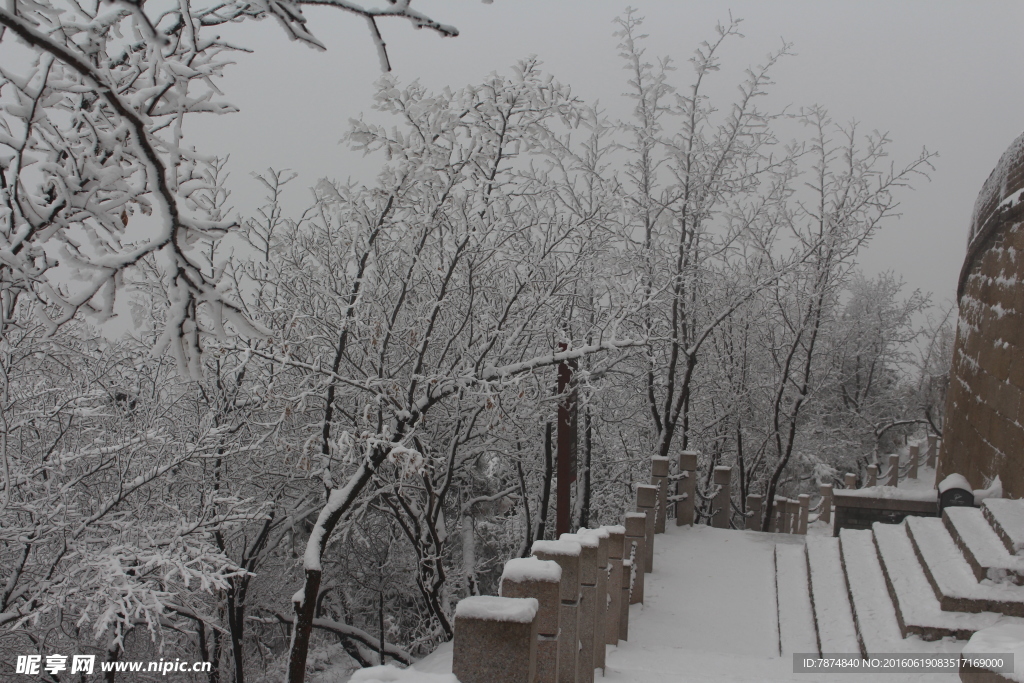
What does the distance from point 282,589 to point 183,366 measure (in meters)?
11.0

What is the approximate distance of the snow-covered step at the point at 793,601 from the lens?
573 cm

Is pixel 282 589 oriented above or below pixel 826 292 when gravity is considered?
below

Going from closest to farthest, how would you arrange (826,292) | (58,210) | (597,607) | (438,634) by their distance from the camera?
(58,210) < (597,607) < (438,634) < (826,292)

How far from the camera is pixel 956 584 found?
508 centimetres

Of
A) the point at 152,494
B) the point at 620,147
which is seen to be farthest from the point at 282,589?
the point at 620,147

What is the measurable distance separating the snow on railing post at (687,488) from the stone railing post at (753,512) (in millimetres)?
3782

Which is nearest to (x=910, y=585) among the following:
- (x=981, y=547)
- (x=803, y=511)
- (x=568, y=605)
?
(x=981, y=547)

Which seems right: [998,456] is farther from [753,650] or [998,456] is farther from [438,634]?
[438,634]

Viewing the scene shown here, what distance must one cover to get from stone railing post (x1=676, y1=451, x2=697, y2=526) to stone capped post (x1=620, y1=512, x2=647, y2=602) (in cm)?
256

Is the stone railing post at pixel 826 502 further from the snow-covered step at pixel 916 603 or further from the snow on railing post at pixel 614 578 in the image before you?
the snow on railing post at pixel 614 578

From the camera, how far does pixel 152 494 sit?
7516mm

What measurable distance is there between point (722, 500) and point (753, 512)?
14.1 ft

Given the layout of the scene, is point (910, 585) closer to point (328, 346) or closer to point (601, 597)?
point (601, 597)

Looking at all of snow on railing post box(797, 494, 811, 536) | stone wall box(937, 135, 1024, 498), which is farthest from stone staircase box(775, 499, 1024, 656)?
snow on railing post box(797, 494, 811, 536)
